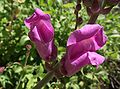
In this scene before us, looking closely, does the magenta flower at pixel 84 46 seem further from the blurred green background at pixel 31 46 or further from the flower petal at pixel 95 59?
the blurred green background at pixel 31 46

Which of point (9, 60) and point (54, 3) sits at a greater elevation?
point (54, 3)

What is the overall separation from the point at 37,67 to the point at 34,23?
121 centimetres

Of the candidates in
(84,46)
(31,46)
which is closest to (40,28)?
(84,46)

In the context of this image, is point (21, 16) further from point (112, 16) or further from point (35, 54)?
point (112, 16)

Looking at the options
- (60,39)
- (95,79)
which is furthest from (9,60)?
(95,79)

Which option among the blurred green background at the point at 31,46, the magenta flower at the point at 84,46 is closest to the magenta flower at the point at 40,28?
the magenta flower at the point at 84,46

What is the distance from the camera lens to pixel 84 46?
1333mm

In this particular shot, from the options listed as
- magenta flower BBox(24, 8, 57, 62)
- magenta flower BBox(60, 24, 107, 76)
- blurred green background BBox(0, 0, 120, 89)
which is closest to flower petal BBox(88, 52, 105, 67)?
magenta flower BBox(60, 24, 107, 76)

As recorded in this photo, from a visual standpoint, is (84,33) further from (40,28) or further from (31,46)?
(31,46)

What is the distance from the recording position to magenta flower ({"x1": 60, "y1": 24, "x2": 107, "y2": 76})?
50.1 inches

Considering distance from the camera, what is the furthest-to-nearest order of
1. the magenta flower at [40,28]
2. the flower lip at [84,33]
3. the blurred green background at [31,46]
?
the blurred green background at [31,46], the magenta flower at [40,28], the flower lip at [84,33]

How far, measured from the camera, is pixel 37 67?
8.54ft

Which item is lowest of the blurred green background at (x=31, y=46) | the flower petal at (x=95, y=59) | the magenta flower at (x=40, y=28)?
the blurred green background at (x=31, y=46)

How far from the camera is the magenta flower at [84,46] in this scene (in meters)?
1.27
